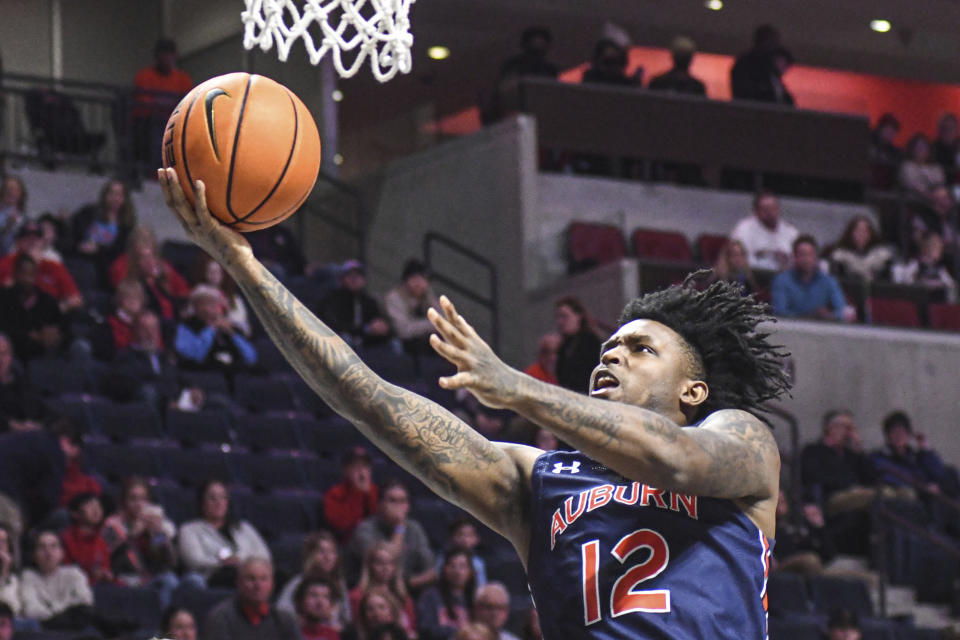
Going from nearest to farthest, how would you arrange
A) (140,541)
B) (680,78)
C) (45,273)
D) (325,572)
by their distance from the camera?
(325,572), (140,541), (45,273), (680,78)

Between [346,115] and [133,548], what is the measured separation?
9.92 metres

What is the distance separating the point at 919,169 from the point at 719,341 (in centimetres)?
1351

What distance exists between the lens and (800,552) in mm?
11289

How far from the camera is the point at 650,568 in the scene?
3.53 meters

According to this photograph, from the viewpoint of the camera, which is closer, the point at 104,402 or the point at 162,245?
the point at 104,402

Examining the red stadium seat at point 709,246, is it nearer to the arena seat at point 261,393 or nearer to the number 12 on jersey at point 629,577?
the arena seat at point 261,393

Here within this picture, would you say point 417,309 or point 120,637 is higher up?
point 417,309

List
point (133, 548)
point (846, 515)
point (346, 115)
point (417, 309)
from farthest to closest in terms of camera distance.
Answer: point (346, 115), point (417, 309), point (846, 515), point (133, 548)

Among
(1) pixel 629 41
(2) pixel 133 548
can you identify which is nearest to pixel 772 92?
(1) pixel 629 41

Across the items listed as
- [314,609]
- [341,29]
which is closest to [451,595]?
[314,609]

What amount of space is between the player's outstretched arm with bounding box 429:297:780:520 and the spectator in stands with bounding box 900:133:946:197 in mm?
13544

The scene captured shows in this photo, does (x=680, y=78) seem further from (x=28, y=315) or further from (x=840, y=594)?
(x=28, y=315)

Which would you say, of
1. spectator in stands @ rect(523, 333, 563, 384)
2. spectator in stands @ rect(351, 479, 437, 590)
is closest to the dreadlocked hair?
spectator in stands @ rect(351, 479, 437, 590)

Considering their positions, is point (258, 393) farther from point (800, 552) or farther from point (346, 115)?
point (346, 115)
